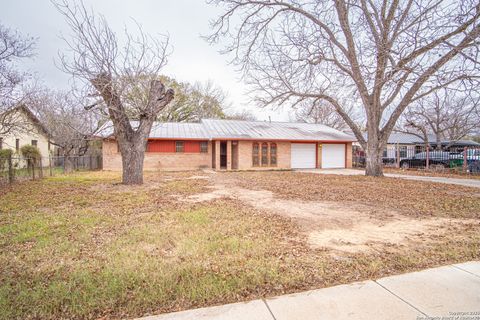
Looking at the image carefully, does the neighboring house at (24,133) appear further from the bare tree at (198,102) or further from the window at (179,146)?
the bare tree at (198,102)

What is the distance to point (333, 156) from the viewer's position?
874 inches

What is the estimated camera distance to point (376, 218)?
5562 mm

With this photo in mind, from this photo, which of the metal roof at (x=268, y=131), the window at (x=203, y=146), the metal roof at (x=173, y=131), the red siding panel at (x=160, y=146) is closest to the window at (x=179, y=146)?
the red siding panel at (x=160, y=146)

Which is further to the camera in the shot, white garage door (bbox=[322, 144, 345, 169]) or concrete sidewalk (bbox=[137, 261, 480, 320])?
white garage door (bbox=[322, 144, 345, 169])

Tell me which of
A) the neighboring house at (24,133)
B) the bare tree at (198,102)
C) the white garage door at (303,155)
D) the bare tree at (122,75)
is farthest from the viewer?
the bare tree at (198,102)

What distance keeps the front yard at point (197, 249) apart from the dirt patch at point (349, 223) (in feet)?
0.07

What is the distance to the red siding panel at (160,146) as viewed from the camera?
19266 millimetres

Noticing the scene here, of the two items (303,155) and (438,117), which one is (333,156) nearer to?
(303,155)

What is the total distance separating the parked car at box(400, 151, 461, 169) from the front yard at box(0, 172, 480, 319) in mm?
14400

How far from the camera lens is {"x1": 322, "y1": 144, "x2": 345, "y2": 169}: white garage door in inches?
859

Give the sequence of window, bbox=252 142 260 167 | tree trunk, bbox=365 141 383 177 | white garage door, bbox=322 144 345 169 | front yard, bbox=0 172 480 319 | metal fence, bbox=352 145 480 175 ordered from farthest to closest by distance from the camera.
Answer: white garage door, bbox=322 144 345 169 → window, bbox=252 142 260 167 → metal fence, bbox=352 145 480 175 → tree trunk, bbox=365 141 383 177 → front yard, bbox=0 172 480 319

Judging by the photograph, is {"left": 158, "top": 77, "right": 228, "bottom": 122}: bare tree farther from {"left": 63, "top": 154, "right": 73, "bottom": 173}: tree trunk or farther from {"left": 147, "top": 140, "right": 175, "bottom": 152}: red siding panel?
{"left": 63, "top": 154, "right": 73, "bottom": 173}: tree trunk

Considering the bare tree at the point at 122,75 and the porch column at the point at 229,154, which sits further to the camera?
the porch column at the point at 229,154

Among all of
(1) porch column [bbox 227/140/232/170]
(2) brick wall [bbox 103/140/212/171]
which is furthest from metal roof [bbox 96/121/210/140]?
(1) porch column [bbox 227/140/232/170]
